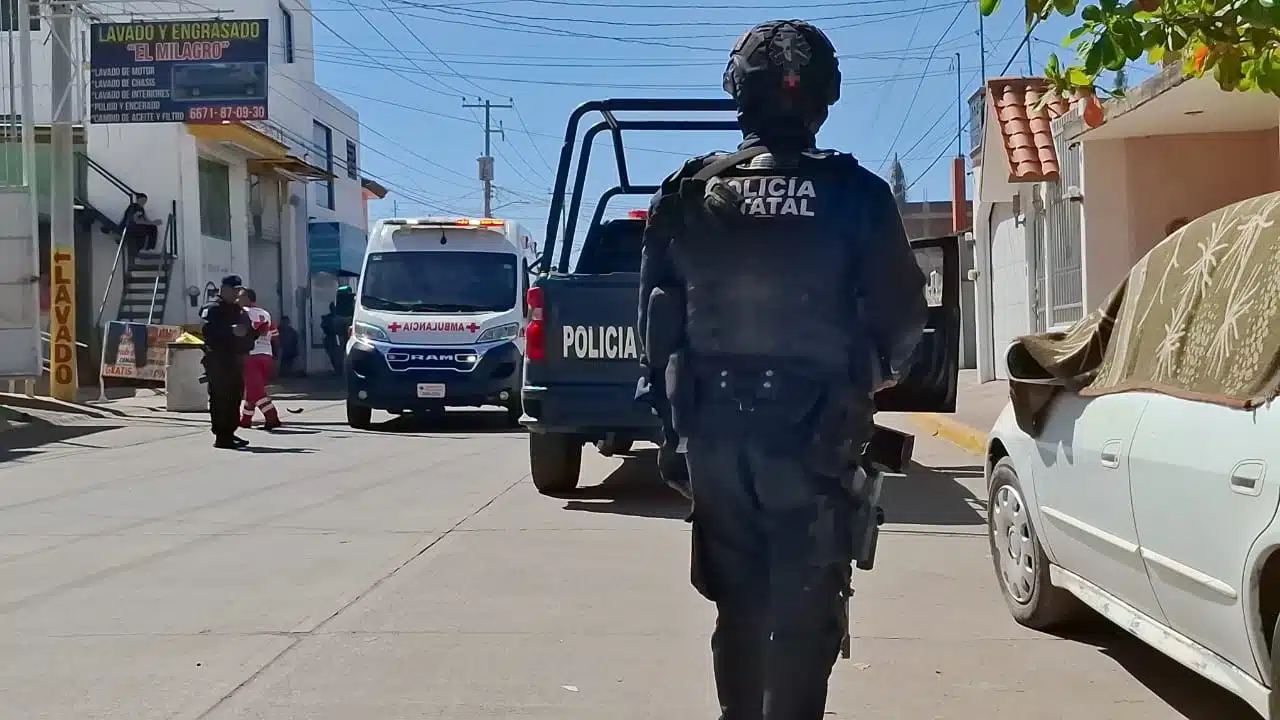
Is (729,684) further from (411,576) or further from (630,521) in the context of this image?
(630,521)

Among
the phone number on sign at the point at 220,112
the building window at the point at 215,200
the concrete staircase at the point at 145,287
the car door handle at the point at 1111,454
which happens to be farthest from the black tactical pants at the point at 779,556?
the building window at the point at 215,200

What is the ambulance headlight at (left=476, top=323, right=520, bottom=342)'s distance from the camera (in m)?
15.4

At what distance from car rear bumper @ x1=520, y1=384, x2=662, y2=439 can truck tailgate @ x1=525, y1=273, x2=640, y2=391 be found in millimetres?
Result: 50

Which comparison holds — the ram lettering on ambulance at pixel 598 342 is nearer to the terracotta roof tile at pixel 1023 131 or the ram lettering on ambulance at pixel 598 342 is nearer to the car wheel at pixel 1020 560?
the car wheel at pixel 1020 560

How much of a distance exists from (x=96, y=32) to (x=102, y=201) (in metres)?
6.37

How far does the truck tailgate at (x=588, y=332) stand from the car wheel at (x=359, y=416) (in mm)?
7857

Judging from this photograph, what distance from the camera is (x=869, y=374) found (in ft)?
9.99

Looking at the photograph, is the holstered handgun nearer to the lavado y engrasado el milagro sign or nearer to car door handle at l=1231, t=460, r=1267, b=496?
car door handle at l=1231, t=460, r=1267, b=496

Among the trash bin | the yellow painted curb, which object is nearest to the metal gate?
the yellow painted curb

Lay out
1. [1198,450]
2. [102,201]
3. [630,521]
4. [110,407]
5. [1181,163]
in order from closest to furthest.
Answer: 1. [1198,450]
2. [630,521]
3. [1181,163]
4. [110,407]
5. [102,201]

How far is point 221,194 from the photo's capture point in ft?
103

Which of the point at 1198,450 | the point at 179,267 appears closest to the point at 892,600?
the point at 1198,450

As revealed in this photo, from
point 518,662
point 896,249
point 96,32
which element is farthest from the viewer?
point 96,32

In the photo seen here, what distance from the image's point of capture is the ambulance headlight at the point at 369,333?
50.5ft
